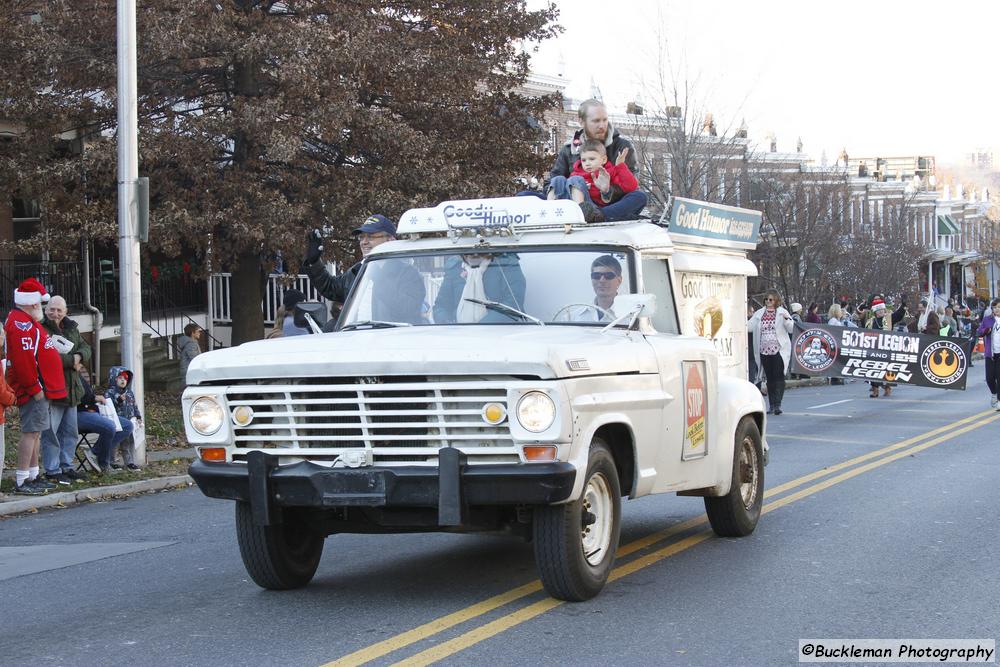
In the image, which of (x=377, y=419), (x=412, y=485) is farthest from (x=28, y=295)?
(x=412, y=485)

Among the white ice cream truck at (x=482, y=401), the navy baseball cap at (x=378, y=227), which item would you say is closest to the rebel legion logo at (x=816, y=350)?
the white ice cream truck at (x=482, y=401)

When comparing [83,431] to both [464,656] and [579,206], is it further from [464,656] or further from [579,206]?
[464,656]

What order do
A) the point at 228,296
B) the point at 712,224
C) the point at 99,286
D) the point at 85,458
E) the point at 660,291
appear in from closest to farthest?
the point at 660,291
the point at 712,224
the point at 85,458
the point at 99,286
the point at 228,296

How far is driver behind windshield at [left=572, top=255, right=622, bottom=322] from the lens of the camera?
Answer: 777 cm

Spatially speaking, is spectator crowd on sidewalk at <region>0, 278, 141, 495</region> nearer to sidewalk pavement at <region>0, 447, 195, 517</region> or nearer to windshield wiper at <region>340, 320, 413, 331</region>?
sidewalk pavement at <region>0, 447, 195, 517</region>

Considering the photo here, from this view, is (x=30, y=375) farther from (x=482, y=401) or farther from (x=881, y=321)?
(x=881, y=321)

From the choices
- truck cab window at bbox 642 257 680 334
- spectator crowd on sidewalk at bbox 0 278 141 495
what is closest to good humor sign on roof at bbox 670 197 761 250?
truck cab window at bbox 642 257 680 334

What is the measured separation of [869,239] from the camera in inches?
1907

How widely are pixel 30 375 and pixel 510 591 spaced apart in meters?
7.08

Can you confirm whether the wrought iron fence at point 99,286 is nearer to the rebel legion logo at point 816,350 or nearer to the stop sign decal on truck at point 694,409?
the rebel legion logo at point 816,350

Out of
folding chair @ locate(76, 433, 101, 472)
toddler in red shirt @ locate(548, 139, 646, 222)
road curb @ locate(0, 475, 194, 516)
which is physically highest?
toddler in red shirt @ locate(548, 139, 646, 222)

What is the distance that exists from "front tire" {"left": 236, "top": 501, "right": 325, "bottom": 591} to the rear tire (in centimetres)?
298

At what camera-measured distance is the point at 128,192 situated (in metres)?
15.2

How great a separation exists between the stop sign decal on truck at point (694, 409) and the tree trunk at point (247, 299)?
15.6 meters
